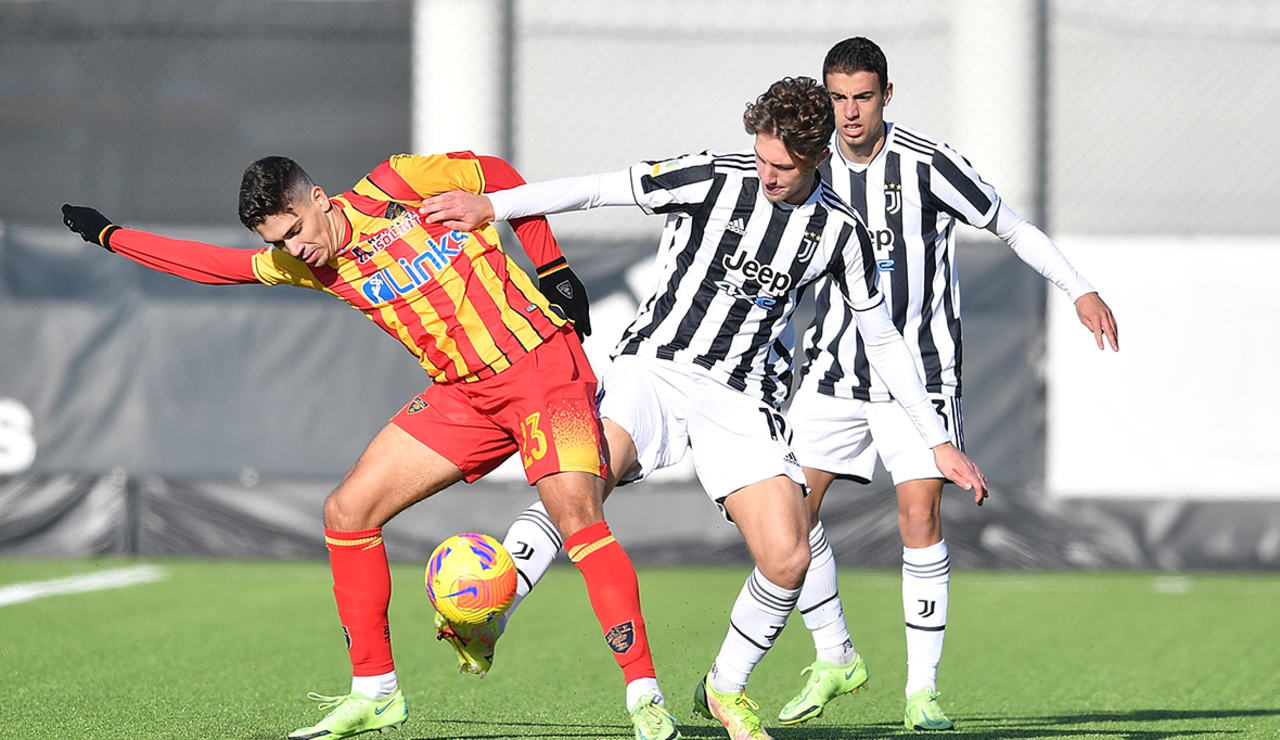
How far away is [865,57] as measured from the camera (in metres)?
5.40

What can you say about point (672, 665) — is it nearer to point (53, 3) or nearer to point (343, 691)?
point (343, 691)

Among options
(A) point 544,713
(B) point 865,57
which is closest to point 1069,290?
(B) point 865,57

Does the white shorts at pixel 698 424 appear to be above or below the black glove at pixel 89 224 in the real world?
below

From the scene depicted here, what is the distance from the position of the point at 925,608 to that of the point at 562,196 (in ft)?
6.36

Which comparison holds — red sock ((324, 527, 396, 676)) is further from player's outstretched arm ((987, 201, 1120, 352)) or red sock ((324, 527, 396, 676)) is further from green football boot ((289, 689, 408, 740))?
player's outstretched arm ((987, 201, 1120, 352))

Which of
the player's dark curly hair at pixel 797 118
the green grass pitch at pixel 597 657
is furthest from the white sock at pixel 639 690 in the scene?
the player's dark curly hair at pixel 797 118

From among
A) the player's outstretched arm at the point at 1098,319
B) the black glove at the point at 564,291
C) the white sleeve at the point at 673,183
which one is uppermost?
the white sleeve at the point at 673,183

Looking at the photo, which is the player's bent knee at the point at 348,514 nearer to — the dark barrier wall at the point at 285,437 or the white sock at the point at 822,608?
the white sock at the point at 822,608

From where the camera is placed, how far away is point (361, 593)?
198 inches

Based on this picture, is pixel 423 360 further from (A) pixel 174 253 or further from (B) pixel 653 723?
(B) pixel 653 723

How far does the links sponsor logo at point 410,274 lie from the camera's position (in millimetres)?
4996

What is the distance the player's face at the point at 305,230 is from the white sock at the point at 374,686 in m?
1.23

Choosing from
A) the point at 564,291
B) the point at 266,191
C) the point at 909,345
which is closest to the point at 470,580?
the point at 564,291

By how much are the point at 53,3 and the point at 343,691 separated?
275 inches
